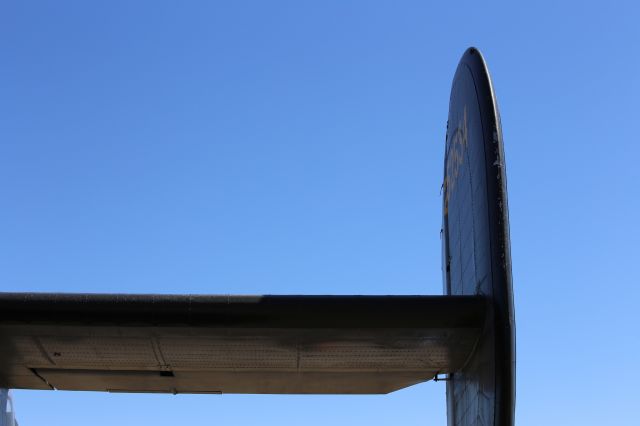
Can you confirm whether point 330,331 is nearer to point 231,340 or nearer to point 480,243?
point 231,340

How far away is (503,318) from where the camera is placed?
899cm

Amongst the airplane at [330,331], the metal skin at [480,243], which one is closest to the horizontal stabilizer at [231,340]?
the airplane at [330,331]

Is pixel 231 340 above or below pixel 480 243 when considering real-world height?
below

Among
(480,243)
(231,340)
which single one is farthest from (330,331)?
(480,243)

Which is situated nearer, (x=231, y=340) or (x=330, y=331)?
(x=330, y=331)

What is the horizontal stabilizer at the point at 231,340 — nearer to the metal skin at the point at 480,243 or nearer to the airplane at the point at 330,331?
the airplane at the point at 330,331

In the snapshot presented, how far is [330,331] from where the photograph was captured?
1016cm

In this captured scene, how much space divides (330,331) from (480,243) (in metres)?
2.01

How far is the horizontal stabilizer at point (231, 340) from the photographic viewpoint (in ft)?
32.4

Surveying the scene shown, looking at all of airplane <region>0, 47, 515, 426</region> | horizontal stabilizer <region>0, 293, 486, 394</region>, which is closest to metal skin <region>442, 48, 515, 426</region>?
airplane <region>0, 47, 515, 426</region>

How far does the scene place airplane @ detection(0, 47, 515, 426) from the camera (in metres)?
9.60

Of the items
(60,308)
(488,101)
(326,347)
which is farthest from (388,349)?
(60,308)

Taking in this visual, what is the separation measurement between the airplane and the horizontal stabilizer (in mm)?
14

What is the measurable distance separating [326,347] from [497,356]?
106 inches
